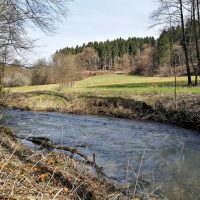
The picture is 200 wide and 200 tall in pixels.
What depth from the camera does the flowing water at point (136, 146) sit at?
28.1 feet

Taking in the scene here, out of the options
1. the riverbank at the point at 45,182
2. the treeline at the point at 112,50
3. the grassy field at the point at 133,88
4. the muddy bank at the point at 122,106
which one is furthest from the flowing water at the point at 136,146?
the treeline at the point at 112,50

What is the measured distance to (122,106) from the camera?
2264cm

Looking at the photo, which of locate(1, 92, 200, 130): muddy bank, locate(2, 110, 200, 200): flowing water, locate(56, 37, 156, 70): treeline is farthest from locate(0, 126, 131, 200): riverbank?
locate(56, 37, 156, 70): treeline

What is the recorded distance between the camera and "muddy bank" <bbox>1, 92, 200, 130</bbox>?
18531 millimetres

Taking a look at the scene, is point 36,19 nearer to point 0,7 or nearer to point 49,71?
point 0,7

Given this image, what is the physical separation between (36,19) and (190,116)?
8.28 meters

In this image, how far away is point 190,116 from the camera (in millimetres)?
17734

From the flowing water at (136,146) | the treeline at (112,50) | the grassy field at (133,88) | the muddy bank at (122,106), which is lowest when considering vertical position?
the flowing water at (136,146)

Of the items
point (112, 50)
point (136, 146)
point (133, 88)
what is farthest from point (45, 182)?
point (112, 50)

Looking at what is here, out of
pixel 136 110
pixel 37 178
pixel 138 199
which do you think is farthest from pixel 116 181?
pixel 136 110

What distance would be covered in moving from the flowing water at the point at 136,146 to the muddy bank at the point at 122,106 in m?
0.96

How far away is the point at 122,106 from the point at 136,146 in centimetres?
988

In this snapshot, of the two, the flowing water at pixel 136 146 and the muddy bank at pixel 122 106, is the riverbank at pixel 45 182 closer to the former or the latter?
the flowing water at pixel 136 146

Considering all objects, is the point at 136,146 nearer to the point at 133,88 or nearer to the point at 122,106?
the point at 122,106
